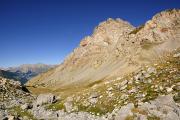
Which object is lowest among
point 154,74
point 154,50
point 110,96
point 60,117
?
point 60,117

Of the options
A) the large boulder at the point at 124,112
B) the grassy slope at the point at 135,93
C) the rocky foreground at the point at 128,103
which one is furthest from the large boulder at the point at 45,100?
the large boulder at the point at 124,112

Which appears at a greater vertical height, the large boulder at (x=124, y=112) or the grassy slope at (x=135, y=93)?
the grassy slope at (x=135, y=93)

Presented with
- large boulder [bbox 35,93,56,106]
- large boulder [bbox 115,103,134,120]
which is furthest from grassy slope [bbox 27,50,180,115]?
large boulder [bbox 35,93,56,106]

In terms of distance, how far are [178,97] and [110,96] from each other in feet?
40.8

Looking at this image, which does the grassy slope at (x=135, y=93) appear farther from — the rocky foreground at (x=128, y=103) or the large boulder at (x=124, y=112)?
the large boulder at (x=124, y=112)

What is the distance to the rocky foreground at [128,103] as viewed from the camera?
38.1m

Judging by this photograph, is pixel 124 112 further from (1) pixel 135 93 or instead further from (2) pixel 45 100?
(2) pixel 45 100

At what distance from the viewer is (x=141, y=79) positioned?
53.2m

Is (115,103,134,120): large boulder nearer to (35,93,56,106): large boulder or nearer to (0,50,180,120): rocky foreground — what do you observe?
(0,50,180,120): rocky foreground

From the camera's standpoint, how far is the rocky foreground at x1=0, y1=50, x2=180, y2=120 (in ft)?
125

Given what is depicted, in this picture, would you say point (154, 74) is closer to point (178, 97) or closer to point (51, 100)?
point (178, 97)

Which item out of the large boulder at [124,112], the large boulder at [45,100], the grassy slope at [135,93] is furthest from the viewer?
the large boulder at [45,100]

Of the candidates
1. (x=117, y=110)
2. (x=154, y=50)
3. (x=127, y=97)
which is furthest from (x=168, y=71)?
(x=154, y=50)

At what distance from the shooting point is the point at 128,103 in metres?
42.0
